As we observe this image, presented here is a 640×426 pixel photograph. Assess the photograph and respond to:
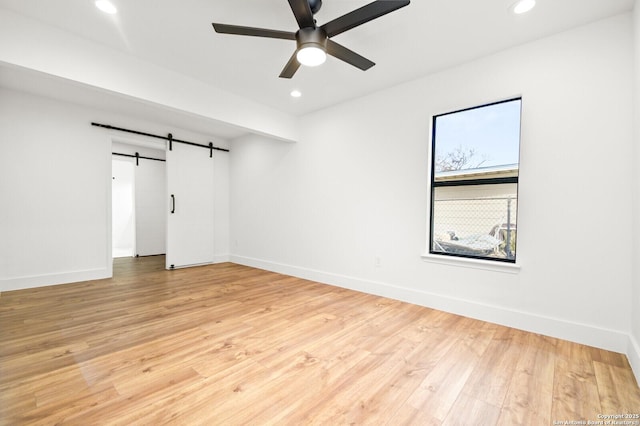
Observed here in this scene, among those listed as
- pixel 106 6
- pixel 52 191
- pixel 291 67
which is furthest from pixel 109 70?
pixel 52 191

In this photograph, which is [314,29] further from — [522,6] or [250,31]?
[522,6]

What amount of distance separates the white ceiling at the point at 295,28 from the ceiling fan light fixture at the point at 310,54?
1.32 feet

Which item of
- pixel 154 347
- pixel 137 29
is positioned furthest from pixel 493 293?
pixel 137 29

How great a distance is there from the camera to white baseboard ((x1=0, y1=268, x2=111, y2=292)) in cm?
371

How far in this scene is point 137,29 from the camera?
99.7 inches

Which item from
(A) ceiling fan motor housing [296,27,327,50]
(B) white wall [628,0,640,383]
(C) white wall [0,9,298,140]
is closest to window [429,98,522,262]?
(B) white wall [628,0,640,383]

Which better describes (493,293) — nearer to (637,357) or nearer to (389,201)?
(637,357)

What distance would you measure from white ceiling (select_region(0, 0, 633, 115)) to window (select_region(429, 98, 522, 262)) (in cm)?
68

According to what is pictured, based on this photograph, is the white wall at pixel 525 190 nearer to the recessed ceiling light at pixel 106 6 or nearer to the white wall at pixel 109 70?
the white wall at pixel 109 70

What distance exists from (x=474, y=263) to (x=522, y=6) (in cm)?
231

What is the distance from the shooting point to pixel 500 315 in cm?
274

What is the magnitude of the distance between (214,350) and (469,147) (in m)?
3.28

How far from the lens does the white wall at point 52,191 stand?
373cm

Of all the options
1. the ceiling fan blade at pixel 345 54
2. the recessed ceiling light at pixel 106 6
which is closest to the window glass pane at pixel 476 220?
the ceiling fan blade at pixel 345 54
